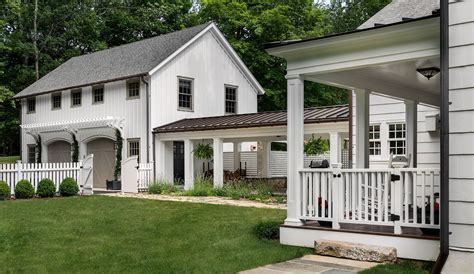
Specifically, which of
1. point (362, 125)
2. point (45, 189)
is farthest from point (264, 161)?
point (362, 125)

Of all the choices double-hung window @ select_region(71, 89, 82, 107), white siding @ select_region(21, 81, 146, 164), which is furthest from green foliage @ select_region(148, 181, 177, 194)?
double-hung window @ select_region(71, 89, 82, 107)

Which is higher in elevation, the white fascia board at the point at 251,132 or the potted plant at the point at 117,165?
the white fascia board at the point at 251,132

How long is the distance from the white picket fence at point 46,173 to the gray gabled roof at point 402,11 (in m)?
10.2

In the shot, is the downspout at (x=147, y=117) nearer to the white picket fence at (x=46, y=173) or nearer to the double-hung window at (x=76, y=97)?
the white picket fence at (x=46, y=173)

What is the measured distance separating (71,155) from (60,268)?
694 inches

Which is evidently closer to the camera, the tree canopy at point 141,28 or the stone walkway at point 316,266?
the stone walkway at point 316,266

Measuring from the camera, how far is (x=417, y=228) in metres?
7.38

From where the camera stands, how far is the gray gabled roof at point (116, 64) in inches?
846

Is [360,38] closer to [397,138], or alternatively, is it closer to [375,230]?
[375,230]

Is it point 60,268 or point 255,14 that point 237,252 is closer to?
point 60,268

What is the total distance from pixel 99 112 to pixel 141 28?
13.5m

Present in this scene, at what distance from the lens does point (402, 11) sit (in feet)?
45.9

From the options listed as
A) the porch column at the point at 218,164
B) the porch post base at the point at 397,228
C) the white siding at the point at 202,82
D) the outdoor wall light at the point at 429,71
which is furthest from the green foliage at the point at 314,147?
the porch post base at the point at 397,228

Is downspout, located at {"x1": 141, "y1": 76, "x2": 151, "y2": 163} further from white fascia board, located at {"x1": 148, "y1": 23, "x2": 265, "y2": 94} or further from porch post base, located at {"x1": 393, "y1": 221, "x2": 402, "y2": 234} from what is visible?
porch post base, located at {"x1": 393, "y1": 221, "x2": 402, "y2": 234}
